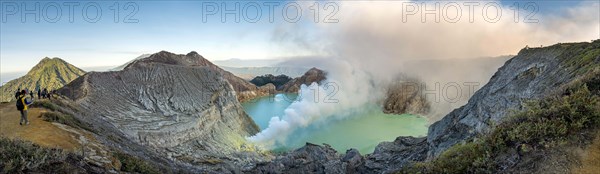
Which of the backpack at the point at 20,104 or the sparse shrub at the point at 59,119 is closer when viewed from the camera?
the backpack at the point at 20,104

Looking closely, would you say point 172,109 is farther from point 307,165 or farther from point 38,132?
point 38,132

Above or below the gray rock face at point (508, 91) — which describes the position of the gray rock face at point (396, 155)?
below

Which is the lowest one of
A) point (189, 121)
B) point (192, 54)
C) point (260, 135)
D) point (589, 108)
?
point (260, 135)

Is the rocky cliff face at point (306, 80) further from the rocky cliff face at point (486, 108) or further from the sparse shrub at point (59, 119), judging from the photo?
the sparse shrub at point (59, 119)

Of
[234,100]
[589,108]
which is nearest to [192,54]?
[234,100]

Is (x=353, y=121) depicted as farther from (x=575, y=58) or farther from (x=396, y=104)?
(x=575, y=58)

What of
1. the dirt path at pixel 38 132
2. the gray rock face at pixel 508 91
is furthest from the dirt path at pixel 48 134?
the gray rock face at pixel 508 91

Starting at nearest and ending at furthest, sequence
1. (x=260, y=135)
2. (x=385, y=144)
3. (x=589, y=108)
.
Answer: (x=589, y=108), (x=385, y=144), (x=260, y=135)

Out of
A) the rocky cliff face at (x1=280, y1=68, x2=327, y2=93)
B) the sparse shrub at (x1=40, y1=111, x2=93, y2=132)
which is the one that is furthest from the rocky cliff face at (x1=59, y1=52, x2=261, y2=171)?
the rocky cliff face at (x1=280, y1=68, x2=327, y2=93)
